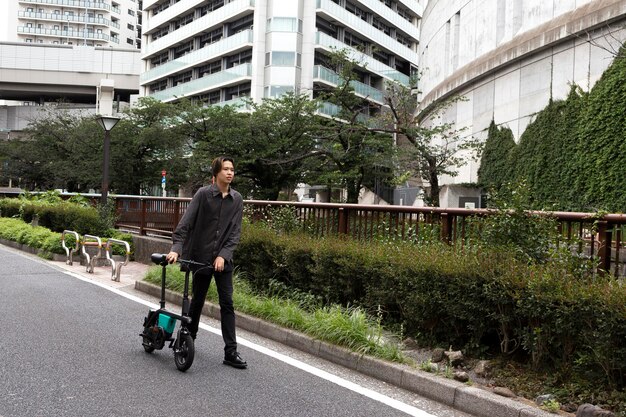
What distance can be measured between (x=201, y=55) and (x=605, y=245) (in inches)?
2088

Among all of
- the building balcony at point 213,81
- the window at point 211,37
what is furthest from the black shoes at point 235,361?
the window at point 211,37

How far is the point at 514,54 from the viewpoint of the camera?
2077cm

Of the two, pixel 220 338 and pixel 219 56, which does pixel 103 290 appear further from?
pixel 219 56

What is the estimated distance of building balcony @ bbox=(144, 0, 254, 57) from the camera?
50062 millimetres

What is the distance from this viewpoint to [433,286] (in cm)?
561

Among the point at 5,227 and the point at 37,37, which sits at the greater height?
the point at 37,37

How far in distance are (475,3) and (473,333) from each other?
22.3m

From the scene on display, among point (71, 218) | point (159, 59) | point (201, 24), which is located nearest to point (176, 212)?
point (71, 218)

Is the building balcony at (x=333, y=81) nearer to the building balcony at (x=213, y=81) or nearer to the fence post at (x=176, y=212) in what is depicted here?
the building balcony at (x=213, y=81)

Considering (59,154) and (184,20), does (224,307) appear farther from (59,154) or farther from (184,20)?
(184,20)

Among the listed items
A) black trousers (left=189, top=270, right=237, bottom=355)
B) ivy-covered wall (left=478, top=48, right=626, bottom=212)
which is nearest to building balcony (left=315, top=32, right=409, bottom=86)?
ivy-covered wall (left=478, top=48, right=626, bottom=212)

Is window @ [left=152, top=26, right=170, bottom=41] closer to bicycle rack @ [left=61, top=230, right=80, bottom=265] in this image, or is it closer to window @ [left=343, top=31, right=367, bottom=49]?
window @ [left=343, top=31, right=367, bottom=49]

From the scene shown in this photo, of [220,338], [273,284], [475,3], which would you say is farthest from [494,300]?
[475,3]

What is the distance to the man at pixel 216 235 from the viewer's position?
17.6 feet
